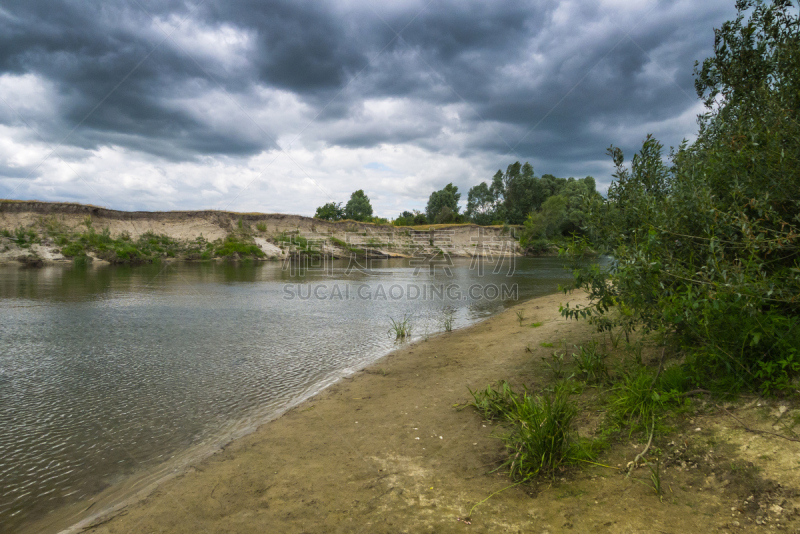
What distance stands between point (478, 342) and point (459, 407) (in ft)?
13.9

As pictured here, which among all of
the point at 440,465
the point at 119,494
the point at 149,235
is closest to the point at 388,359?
the point at 440,465

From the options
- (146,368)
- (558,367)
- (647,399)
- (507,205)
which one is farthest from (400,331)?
(507,205)

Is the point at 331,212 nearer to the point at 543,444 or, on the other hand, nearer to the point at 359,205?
the point at 359,205

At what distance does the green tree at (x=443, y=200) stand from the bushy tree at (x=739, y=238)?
97543 mm

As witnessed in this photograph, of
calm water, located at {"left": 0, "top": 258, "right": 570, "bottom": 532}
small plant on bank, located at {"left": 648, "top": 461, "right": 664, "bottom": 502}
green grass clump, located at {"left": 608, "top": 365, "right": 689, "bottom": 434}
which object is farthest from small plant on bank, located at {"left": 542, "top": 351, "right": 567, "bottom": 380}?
calm water, located at {"left": 0, "top": 258, "right": 570, "bottom": 532}

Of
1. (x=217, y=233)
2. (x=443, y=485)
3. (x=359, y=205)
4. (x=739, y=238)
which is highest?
(x=359, y=205)

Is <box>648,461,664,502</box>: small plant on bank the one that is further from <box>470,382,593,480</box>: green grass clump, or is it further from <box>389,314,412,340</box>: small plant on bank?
<box>389,314,412,340</box>: small plant on bank

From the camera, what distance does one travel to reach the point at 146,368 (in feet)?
25.2

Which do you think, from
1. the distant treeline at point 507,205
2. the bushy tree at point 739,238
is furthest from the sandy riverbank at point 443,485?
the distant treeline at point 507,205

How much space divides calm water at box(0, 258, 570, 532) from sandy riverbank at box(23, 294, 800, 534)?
0.78 meters

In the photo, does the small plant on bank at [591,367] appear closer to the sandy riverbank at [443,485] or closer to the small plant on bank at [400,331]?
the sandy riverbank at [443,485]

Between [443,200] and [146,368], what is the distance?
9827 centimetres

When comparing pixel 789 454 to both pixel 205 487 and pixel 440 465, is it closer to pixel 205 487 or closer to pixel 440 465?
pixel 440 465

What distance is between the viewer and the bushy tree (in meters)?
3.53
